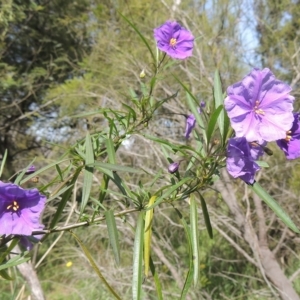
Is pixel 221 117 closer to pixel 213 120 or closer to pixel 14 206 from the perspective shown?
pixel 213 120

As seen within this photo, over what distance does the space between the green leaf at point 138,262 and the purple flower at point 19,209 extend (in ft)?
0.66

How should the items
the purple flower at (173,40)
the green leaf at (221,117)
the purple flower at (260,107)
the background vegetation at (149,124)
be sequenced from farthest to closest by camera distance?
the background vegetation at (149,124) < the purple flower at (173,40) < the green leaf at (221,117) < the purple flower at (260,107)

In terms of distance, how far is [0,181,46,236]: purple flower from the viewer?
0.84 m

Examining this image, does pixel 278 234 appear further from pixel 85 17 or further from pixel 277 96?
pixel 85 17

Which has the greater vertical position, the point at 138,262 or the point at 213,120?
the point at 213,120

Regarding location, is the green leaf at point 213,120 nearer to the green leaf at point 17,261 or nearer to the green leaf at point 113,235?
the green leaf at point 113,235

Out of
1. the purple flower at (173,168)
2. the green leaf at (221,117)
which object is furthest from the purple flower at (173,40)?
the purple flower at (173,168)

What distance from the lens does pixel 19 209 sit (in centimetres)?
88

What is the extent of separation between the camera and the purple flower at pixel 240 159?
33.3 inches

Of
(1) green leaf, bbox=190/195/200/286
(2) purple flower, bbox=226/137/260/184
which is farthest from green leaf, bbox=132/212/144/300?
(2) purple flower, bbox=226/137/260/184

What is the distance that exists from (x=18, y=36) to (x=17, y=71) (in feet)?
2.24

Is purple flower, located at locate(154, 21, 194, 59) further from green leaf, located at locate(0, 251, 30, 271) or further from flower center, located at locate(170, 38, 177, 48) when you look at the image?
green leaf, located at locate(0, 251, 30, 271)

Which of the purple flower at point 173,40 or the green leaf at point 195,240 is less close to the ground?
the purple flower at point 173,40

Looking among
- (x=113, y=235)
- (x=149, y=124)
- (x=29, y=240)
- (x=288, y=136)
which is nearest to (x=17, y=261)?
(x=29, y=240)
